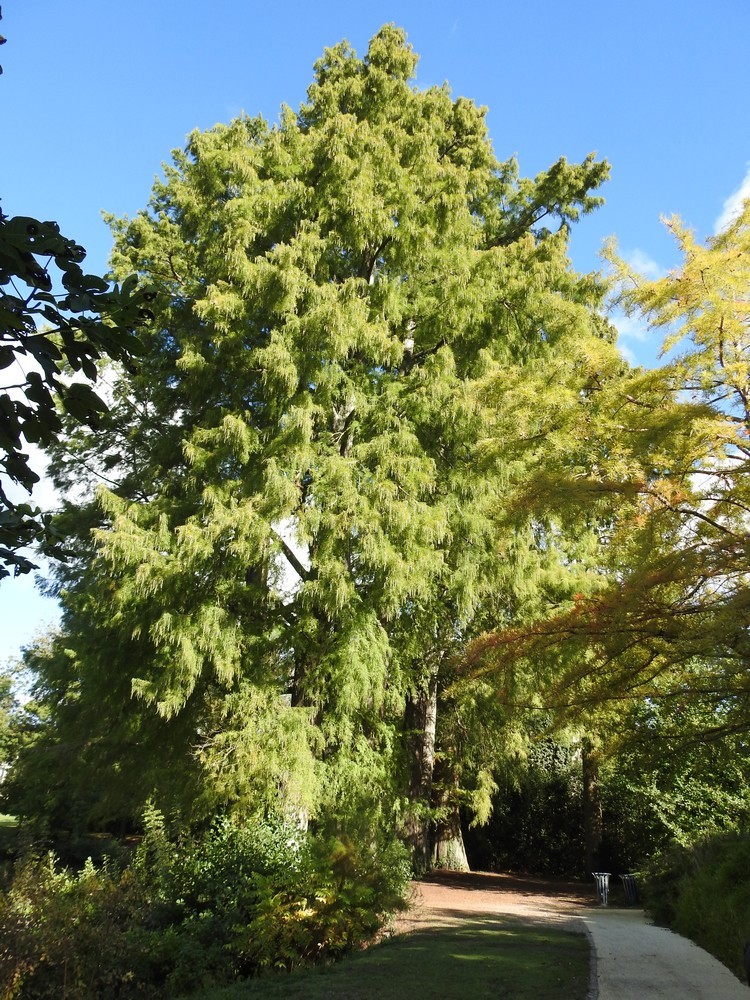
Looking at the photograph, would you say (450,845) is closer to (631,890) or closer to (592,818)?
(592,818)

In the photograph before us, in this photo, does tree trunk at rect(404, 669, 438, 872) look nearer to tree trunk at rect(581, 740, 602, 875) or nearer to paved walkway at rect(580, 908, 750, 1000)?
tree trunk at rect(581, 740, 602, 875)

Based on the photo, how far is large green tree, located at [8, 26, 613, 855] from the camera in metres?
9.68

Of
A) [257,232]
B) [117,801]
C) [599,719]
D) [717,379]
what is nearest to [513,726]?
[599,719]

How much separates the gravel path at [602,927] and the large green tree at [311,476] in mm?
1413

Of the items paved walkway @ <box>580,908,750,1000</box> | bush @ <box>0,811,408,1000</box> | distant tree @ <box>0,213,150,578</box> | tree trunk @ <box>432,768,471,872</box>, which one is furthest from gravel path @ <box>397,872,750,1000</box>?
distant tree @ <box>0,213,150,578</box>

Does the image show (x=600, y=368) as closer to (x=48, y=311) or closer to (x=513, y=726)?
(x=48, y=311)

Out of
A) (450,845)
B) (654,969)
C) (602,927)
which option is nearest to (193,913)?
(654,969)

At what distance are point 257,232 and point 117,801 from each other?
9524 mm

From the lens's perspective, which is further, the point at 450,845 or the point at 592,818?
the point at 592,818

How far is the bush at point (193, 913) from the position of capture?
5.99 meters

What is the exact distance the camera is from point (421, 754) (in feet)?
44.9

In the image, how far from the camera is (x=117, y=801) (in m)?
11.0

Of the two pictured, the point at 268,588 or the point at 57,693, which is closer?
the point at 268,588

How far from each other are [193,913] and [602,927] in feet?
16.3
